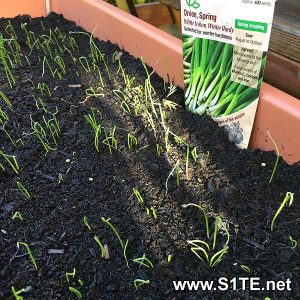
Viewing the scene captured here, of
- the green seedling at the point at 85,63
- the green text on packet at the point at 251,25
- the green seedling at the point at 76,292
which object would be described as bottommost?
the green seedling at the point at 76,292

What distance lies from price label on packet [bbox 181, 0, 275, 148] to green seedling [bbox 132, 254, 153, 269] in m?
0.48

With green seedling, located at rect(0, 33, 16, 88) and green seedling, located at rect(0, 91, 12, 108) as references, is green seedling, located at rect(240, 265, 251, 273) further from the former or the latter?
green seedling, located at rect(0, 33, 16, 88)

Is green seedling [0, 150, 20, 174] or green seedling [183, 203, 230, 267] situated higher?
green seedling [0, 150, 20, 174]

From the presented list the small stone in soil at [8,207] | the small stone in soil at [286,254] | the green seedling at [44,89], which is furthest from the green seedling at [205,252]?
the green seedling at [44,89]

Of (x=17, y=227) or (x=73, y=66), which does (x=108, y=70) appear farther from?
(x=17, y=227)

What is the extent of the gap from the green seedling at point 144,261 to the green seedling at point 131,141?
384mm

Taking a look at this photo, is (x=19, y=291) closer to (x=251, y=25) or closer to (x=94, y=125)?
(x=94, y=125)

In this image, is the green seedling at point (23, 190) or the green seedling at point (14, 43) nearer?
the green seedling at point (23, 190)

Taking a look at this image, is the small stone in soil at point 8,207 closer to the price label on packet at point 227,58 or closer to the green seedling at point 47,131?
the green seedling at point 47,131

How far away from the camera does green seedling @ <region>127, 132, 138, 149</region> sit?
1275 mm

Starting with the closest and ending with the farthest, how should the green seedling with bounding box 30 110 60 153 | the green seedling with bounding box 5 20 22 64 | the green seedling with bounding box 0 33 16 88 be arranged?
the green seedling with bounding box 30 110 60 153, the green seedling with bounding box 0 33 16 88, the green seedling with bounding box 5 20 22 64

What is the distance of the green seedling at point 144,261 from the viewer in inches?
37.8

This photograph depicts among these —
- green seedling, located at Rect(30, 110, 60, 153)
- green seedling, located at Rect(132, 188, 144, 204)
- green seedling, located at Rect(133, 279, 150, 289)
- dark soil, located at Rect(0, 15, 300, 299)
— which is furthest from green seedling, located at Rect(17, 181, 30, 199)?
green seedling, located at Rect(133, 279, 150, 289)

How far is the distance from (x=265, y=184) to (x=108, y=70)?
0.76 meters
